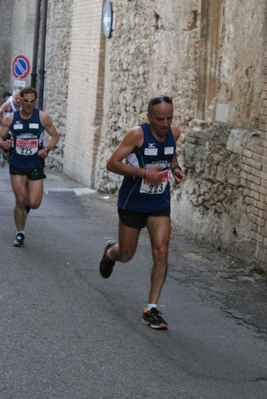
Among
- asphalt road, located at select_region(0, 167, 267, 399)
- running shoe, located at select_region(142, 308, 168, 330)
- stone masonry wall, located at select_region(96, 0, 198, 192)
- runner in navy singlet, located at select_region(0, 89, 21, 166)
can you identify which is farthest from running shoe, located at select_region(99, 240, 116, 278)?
runner in navy singlet, located at select_region(0, 89, 21, 166)

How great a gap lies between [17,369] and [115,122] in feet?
35.5

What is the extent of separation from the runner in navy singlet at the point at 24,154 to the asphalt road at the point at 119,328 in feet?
1.61

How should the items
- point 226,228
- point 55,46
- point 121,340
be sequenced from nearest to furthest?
point 121,340, point 226,228, point 55,46

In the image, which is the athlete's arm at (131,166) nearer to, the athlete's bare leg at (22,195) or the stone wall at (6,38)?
the athlete's bare leg at (22,195)

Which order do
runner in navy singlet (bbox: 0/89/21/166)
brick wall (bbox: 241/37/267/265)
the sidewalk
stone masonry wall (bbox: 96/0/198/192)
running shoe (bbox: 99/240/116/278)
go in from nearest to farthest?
running shoe (bbox: 99/240/116/278) → the sidewalk → brick wall (bbox: 241/37/267/265) → stone masonry wall (bbox: 96/0/198/192) → runner in navy singlet (bbox: 0/89/21/166)

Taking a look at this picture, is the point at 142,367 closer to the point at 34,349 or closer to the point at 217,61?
the point at 34,349

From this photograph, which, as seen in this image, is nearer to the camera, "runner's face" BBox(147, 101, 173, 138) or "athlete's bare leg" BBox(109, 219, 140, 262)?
"runner's face" BBox(147, 101, 173, 138)

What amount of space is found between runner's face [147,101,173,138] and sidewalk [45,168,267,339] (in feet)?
5.90

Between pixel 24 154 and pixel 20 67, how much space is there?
51.9 ft

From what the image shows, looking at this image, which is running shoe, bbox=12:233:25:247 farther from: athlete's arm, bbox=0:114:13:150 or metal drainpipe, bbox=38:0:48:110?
metal drainpipe, bbox=38:0:48:110

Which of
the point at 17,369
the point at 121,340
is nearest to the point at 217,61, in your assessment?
the point at 121,340

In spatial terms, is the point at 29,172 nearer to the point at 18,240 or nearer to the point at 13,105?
the point at 18,240

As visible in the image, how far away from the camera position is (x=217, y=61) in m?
10.4

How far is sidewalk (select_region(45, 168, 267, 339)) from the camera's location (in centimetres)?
717
